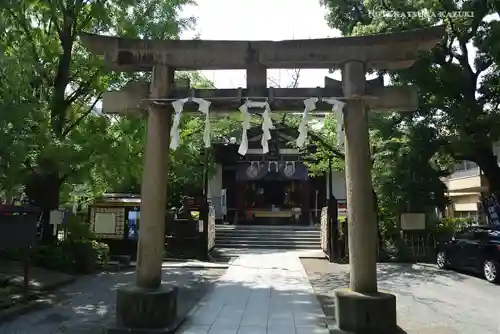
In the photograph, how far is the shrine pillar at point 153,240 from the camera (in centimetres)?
695

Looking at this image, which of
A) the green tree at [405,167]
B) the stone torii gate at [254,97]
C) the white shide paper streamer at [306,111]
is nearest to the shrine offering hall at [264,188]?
the green tree at [405,167]

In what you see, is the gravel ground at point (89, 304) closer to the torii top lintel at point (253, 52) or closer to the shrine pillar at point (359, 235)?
the shrine pillar at point (359, 235)

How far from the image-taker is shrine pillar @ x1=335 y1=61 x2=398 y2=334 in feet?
21.8

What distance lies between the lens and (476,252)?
46.5 feet

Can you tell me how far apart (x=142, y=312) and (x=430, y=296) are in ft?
25.4

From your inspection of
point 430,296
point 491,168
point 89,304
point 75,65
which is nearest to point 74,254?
point 89,304

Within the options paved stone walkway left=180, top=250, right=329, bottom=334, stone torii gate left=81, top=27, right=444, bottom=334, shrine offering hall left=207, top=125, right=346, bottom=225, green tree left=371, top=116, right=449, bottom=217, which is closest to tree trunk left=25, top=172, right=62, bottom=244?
paved stone walkway left=180, top=250, right=329, bottom=334

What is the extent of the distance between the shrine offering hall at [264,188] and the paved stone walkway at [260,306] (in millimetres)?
12953

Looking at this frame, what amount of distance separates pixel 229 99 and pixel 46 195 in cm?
968

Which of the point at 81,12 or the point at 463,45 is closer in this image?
the point at 81,12

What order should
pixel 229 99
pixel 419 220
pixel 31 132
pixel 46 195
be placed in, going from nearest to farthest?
pixel 229 99 → pixel 31 132 → pixel 46 195 → pixel 419 220

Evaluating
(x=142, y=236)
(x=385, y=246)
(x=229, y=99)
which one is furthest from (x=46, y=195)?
(x=385, y=246)

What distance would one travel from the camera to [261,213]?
29.1 m

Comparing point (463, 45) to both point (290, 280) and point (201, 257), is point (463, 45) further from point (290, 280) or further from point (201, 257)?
point (201, 257)
